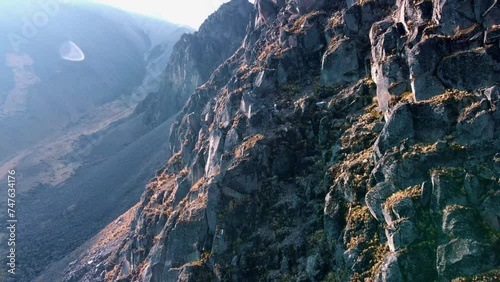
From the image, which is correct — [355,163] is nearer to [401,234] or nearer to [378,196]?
[378,196]

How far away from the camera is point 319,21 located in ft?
163

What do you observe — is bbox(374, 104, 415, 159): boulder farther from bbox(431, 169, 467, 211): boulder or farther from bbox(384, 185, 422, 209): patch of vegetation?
bbox(431, 169, 467, 211): boulder

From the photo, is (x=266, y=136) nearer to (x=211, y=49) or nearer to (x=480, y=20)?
(x=480, y=20)

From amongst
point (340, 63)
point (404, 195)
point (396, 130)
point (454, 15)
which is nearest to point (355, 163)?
point (396, 130)

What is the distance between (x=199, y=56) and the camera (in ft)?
463

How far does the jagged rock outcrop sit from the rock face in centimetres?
7645

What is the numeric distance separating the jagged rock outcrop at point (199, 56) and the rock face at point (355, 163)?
7645 centimetres

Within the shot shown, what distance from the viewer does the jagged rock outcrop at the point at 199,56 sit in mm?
128500

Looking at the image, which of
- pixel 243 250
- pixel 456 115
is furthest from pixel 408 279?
pixel 243 250

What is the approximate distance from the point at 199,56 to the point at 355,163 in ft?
387

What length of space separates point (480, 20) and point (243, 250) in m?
22.4

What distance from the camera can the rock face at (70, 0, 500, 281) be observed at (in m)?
22.5

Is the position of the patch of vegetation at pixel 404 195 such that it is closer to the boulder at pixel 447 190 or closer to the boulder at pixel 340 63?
the boulder at pixel 447 190

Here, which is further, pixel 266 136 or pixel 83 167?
pixel 83 167
